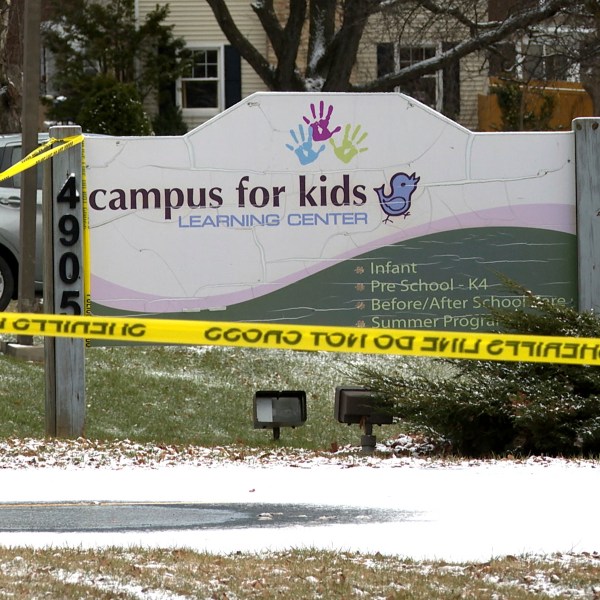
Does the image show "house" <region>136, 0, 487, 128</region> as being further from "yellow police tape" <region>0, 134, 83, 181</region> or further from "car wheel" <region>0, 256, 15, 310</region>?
"yellow police tape" <region>0, 134, 83, 181</region>

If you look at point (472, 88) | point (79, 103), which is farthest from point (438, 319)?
point (472, 88)

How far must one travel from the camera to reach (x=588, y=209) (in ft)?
33.3

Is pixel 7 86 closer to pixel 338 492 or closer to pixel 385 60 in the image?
pixel 385 60

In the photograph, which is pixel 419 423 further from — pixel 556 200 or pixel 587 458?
pixel 556 200

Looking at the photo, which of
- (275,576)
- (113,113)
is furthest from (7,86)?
(275,576)

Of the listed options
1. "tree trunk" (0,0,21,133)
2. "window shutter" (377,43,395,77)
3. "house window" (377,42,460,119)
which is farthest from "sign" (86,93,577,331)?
"window shutter" (377,43,395,77)

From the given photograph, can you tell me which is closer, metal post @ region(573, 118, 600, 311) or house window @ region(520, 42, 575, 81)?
metal post @ region(573, 118, 600, 311)

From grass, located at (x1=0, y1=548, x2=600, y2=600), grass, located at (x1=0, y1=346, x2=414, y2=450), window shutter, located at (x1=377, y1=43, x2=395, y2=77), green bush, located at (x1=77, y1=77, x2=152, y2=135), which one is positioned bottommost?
grass, located at (x1=0, y1=346, x2=414, y2=450)

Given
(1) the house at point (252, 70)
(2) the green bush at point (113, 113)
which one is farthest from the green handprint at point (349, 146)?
(1) the house at point (252, 70)

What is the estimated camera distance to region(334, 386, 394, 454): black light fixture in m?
9.51

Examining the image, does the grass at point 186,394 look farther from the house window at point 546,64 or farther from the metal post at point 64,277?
the house window at point 546,64

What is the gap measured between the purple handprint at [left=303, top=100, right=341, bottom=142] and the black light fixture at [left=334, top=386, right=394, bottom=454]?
72.8 inches

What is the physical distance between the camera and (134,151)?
385 inches

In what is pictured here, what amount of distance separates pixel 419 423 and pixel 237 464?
4.24ft
